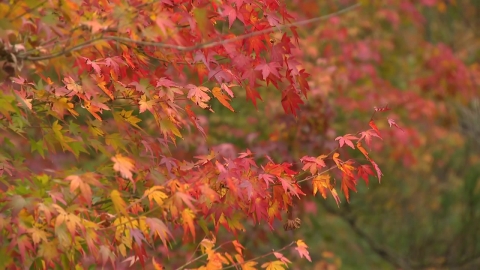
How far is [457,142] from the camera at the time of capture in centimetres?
1053

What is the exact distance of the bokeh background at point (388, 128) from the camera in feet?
24.2

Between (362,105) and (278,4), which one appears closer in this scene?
(278,4)

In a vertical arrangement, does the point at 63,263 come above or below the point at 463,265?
above

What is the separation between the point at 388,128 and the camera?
29.0 feet

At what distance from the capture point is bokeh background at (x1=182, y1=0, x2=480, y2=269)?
739 centimetres

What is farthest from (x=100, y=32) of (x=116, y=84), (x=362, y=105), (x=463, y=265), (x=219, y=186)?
(x=463, y=265)

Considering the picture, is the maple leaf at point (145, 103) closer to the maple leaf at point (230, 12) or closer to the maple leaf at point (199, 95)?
the maple leaf at point (199, 95)

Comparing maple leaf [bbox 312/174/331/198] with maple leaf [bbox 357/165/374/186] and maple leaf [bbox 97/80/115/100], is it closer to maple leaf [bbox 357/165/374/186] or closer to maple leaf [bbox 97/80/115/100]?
maple leaf [bbox 357/165/374/186]

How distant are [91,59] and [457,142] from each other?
8.23 metres

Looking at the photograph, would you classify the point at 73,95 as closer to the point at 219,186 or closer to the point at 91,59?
the point at 91,59

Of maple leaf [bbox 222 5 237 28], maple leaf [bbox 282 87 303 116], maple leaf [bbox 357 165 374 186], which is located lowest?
maple leaf [bbox 357 165 374 186]

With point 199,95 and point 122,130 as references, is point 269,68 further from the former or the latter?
point 122,130

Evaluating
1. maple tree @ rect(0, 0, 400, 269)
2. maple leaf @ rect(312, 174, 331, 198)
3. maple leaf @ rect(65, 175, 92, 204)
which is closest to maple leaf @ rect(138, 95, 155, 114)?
maple tree @ rect(0, 0, 400, 269)

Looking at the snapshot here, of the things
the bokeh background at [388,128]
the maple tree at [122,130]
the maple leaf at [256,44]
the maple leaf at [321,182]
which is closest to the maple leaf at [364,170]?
the maple tree at [122,130]
